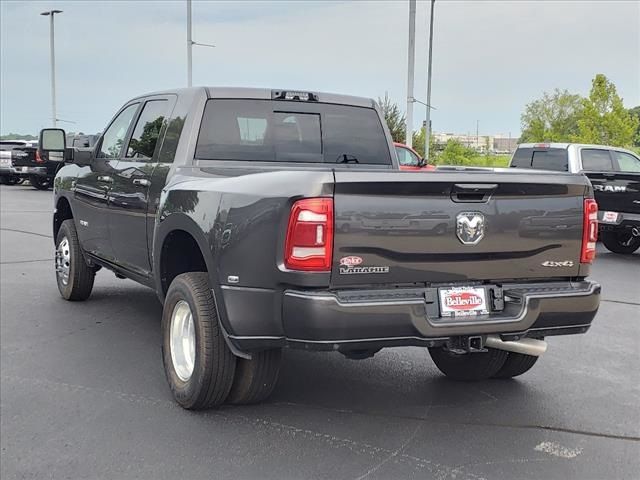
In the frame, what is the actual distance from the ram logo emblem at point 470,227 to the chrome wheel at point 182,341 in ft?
5.58

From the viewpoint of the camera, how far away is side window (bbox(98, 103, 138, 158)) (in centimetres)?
628

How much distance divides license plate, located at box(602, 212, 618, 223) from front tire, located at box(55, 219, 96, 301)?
27.2 feet

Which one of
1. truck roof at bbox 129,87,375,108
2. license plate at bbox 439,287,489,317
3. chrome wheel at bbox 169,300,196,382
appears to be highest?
truck roof at bbox 129,87,375,108

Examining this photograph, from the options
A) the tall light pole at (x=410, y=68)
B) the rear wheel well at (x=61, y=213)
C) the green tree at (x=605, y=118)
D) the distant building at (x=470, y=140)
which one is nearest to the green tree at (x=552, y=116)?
the distant building at (x=470, y=140)

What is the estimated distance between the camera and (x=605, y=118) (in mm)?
30484

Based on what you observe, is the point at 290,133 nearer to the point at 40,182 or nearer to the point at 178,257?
the point at 178,257

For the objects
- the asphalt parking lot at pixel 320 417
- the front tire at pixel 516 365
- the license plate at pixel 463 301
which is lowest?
the asphalt parking lot at pixel 320 417

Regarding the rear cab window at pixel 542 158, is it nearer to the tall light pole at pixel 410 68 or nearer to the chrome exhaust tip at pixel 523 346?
the tall light pole at pixel 410 68

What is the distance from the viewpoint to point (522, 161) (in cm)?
1452

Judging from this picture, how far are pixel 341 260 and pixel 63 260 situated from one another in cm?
464

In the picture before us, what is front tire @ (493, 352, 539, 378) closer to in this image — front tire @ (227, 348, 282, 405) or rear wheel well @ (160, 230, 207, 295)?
front tire @ (227, 348, 282, 405)

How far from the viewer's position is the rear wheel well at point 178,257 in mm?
4664

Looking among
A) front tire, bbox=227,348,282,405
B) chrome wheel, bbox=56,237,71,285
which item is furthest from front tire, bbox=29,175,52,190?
front tire, bbox=227,348,282,405


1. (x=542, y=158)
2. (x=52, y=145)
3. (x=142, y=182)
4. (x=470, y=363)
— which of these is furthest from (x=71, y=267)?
(x=542, y=158)
